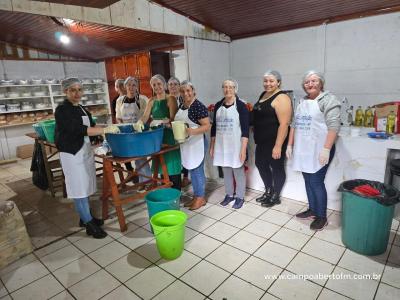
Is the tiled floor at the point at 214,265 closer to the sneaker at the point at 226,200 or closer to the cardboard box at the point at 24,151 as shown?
the sneaker at the point at 226,200

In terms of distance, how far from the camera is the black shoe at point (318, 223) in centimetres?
247

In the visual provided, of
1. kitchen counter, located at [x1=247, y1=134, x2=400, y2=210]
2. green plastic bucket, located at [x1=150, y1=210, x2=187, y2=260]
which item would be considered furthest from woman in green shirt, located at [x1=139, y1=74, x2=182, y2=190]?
kitchen counter, located at [x1=247, y1=134, x2=400, y2=210]

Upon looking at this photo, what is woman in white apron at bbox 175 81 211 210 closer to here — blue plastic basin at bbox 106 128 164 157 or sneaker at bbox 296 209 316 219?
blue plastic basin at bbox 106 128 164 157

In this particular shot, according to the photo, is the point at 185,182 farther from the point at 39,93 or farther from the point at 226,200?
the point at 39,93

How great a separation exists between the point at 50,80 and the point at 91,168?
4877 mm

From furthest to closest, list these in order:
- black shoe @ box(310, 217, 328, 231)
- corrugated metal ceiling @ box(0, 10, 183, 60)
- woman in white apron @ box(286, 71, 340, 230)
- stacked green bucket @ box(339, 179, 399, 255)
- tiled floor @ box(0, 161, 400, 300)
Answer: corrugated metal ceiling @ box(0, 10, 183, 60) → black shoe @ box(310, 217, 328, 231) → woman in white apron @ box(286, 71, 340, 230) → stacked green bucket @ box(339, 179, 399, 255) → tiled floor @ box(0, 161, 400, 300)

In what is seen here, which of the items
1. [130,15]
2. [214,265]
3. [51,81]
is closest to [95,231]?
[214,265]

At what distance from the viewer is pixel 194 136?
2836 millimetres

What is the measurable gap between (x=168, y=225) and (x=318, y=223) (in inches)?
55.4

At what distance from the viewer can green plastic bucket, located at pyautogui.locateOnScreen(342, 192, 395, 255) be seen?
6.43 ft

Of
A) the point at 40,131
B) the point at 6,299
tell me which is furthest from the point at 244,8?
the point at 6,299

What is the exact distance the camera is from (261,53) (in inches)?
186

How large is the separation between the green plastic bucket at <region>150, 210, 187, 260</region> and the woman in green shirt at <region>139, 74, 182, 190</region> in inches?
35.3

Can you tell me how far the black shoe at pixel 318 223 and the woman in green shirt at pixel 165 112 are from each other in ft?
5.03
